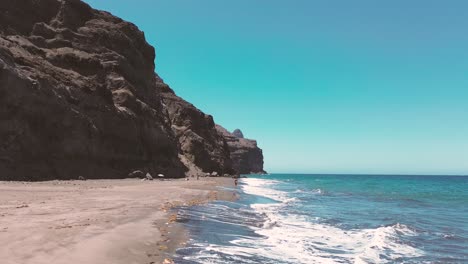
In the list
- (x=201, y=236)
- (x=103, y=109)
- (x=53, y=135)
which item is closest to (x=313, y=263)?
(x=201, y=236)

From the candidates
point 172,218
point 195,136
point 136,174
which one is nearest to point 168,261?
point 172,218

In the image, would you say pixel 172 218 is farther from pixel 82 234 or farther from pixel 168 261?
pixel 168 261

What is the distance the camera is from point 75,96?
4791 centimetres

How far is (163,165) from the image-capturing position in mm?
67312

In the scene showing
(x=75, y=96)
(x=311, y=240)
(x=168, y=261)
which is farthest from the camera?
(x=75, y=96)

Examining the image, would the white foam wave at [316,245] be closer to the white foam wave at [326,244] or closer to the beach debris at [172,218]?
the white foam wave at [326,244]

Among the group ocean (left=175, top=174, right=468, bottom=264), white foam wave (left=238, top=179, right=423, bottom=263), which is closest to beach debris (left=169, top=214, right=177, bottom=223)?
ocean (left=175, top=174, right=468, bottom=264)

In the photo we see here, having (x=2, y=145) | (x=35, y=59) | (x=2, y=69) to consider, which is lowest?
(x=2, y=145)

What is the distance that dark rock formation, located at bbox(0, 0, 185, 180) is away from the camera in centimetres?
3778

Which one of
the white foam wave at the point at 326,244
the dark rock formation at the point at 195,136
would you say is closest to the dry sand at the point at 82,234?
the white foam wave at the point at 326,244

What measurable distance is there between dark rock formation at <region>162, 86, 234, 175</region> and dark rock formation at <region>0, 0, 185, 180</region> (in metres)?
26.5

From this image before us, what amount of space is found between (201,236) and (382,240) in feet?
26.8

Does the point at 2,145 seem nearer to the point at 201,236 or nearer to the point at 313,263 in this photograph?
the point at 201,236

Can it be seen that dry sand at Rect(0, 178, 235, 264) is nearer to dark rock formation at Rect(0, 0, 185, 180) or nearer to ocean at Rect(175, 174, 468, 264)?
ocean at Rect(175, 174, 468, 264)
